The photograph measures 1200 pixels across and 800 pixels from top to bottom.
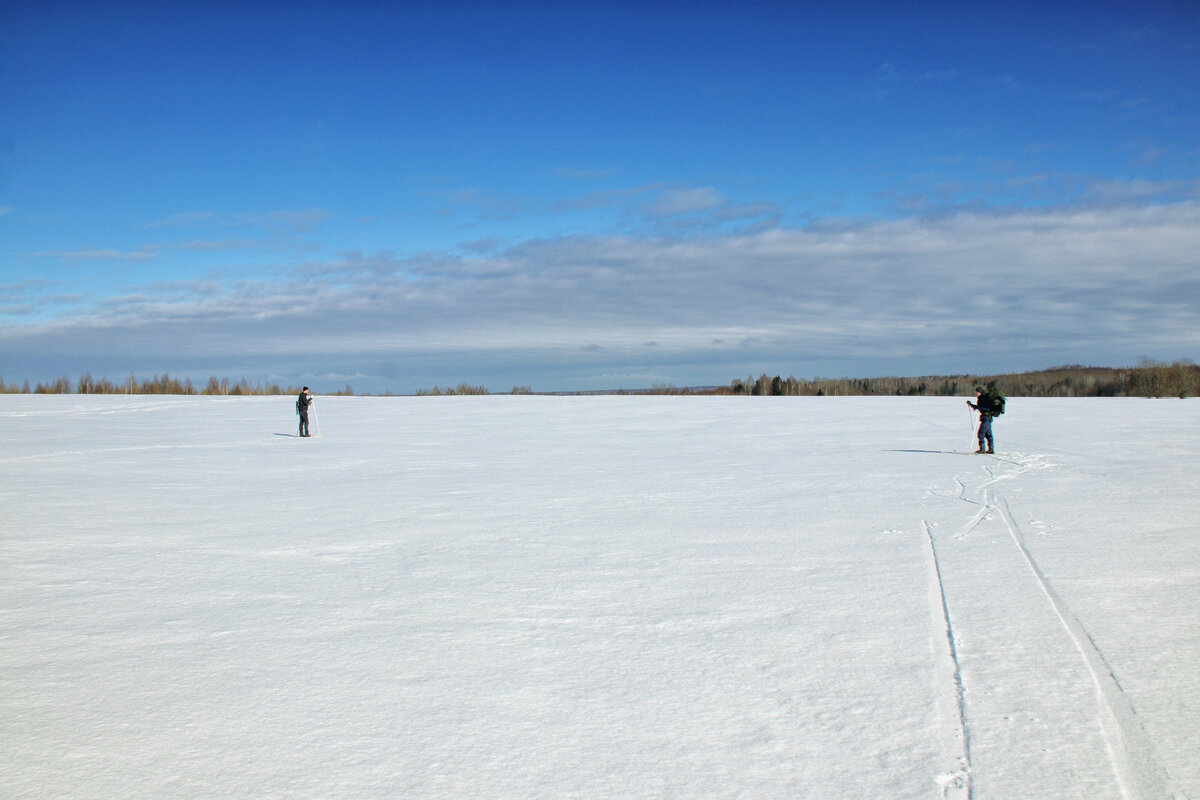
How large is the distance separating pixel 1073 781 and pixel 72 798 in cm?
330

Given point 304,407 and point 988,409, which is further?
point 304,407

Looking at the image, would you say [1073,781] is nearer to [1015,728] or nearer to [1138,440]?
[1015,728]

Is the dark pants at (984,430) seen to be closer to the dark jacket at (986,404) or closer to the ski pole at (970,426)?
the dark jacket at (986,404)

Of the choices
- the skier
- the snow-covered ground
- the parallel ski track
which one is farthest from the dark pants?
the skier

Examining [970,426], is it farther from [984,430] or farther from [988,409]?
[984,430]

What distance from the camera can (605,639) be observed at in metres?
4.07

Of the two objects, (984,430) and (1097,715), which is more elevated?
(984,430)

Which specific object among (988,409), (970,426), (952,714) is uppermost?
(988,409)

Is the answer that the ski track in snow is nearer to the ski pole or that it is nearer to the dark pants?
the dark pants

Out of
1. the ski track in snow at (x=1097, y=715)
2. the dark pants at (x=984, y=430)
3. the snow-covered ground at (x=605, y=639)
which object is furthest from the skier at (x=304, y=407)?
the ski track in snow at (x=1097, y=715)

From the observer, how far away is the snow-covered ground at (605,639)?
283 cm

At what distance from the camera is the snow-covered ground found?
9.27ft

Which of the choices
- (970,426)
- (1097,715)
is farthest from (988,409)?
(1097,715)

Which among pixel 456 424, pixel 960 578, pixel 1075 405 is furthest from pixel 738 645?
pixel 1075 405
